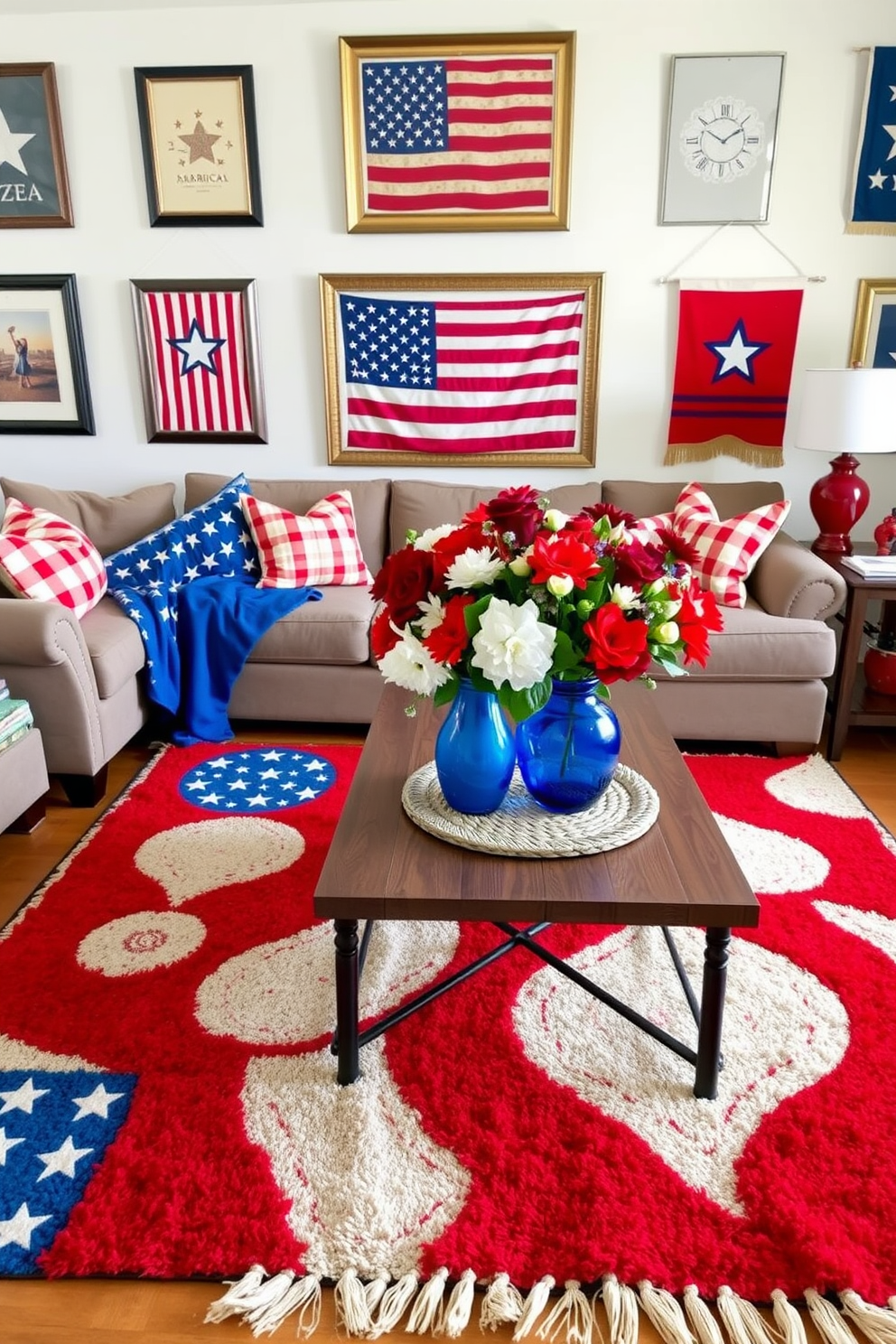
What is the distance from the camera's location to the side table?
Result: 3.12 m

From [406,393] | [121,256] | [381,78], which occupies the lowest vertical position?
[406,393]

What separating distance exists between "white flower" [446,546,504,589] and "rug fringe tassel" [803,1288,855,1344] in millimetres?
1178

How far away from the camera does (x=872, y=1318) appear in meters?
1.34

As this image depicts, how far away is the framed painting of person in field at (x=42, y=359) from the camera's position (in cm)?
384

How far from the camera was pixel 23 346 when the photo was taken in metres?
3.90

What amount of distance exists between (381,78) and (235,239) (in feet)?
2.65

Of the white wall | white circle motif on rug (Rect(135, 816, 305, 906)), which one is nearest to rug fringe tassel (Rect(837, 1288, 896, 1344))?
white circle motif on rug (Rect(135, 816, 305, 906))

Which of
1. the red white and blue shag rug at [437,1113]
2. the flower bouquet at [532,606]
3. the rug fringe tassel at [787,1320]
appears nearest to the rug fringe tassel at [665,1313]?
the red white and blue shag rug at [437,1113]

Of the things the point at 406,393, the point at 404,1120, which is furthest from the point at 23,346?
the point at 404,1120

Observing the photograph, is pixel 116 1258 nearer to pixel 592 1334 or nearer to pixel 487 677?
pixel 592 1334

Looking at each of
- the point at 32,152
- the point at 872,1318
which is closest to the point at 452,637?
the point at 872,1318

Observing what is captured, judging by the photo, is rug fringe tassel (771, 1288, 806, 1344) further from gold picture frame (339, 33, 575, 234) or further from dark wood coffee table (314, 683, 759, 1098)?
gold picture frame (339, 33, 575, 234)

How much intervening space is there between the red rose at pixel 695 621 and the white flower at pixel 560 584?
21 centimetres

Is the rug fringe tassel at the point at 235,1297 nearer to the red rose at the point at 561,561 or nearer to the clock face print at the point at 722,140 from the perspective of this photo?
the red rose at the point at 561,561
